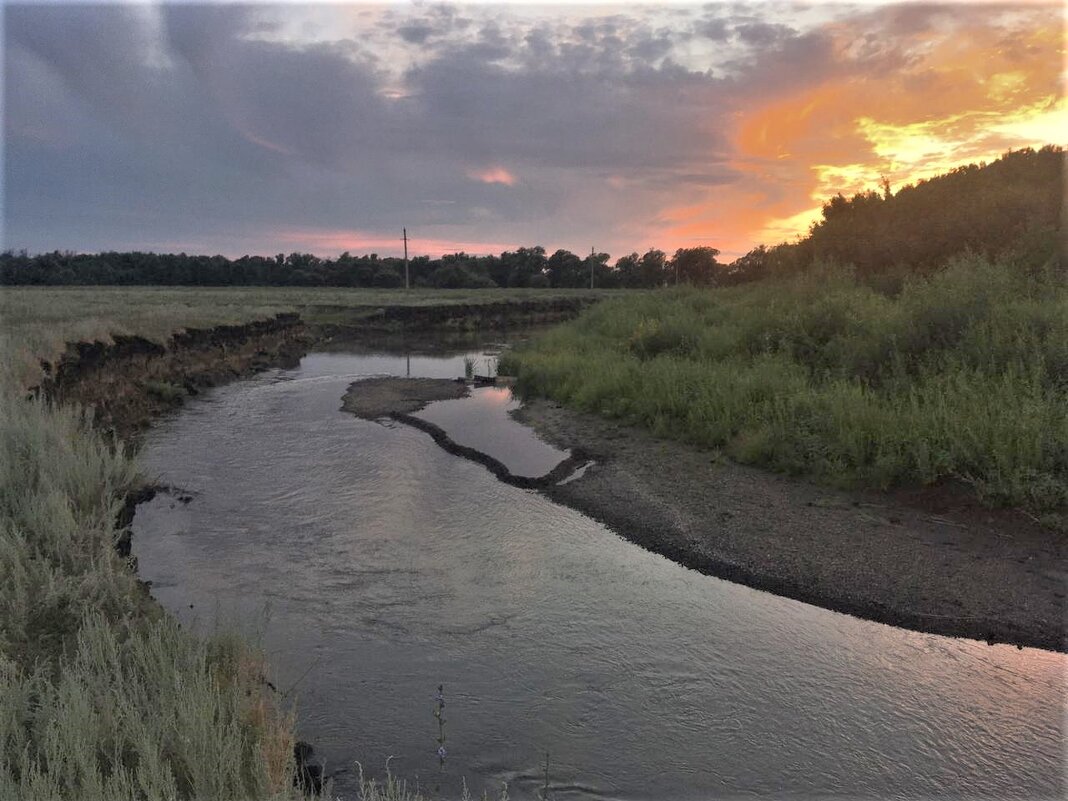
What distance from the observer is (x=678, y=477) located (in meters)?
10.6

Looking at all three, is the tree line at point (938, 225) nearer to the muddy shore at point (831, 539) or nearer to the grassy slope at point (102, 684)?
the muddy shore at point (831, 539)

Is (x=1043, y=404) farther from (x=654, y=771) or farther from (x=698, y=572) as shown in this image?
(x=654, y=771)

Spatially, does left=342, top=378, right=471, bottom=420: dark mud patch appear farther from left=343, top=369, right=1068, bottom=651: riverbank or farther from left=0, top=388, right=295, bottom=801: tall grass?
left=0, top=388, right=295, bottom=801: tall grass

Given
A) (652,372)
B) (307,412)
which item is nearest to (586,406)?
(652,372)

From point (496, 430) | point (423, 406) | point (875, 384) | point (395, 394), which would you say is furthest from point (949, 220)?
point (395, 394)

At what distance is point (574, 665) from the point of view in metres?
5.82

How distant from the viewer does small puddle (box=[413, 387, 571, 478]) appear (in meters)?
12.4

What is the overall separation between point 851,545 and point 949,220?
19313 millimetres

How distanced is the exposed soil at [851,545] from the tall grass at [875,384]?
0.60 m

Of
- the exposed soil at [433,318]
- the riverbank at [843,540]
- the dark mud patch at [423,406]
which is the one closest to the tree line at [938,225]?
the riverbank at [843,540]

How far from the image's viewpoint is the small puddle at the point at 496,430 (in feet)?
40.6

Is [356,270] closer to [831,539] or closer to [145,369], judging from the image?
[145,369]

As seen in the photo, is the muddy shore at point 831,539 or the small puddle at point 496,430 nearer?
the muddy shore at point 831,539

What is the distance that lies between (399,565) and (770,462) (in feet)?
19.4
